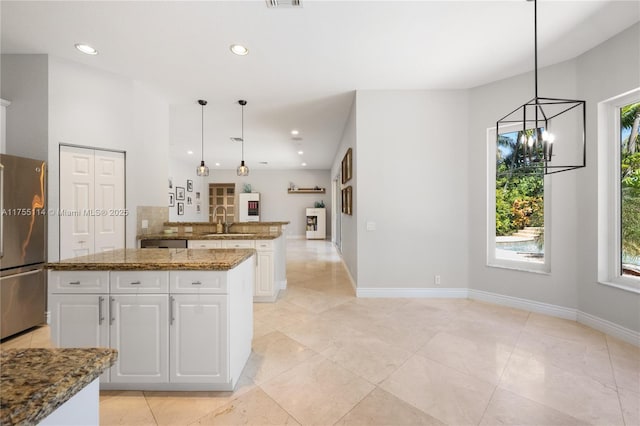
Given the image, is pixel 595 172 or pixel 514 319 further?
pixel 514 319

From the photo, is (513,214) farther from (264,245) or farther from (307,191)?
(307,191)

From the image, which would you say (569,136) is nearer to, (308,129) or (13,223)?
(308,129)

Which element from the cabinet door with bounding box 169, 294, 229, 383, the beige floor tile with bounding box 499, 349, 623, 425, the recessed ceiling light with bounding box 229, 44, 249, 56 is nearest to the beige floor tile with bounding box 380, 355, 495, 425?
the beige floor tile with bounding box 499, 349, 623, 425

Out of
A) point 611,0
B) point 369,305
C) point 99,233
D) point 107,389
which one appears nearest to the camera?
point 107,389

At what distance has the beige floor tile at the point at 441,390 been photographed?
5.55ft

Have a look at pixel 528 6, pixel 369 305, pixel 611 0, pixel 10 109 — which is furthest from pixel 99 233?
pixel 611 0

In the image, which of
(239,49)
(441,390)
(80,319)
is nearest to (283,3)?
(239,49)

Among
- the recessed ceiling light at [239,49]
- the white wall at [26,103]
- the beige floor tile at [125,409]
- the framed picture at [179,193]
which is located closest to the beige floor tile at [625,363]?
the beige floor tile at [125,409]

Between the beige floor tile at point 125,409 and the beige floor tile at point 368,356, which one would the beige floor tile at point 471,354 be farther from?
the beige floor tile at point 125,409

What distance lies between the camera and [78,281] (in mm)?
1832

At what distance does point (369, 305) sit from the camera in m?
3.58

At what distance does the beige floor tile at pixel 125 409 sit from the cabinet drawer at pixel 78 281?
705 millimetres

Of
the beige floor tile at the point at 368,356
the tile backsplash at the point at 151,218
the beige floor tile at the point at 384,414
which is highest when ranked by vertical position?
the tile backsplash at the point at 151,218

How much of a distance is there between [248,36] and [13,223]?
2951 mm
